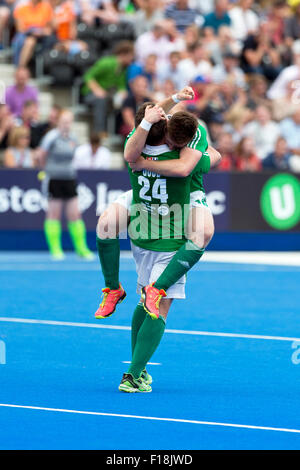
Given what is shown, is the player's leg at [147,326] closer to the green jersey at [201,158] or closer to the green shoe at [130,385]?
the green shoe at [130,385]

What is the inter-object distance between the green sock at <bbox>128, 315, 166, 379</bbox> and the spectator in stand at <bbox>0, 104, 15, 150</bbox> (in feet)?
39.0

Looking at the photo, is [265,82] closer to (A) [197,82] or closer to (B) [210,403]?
(A) [197,82]

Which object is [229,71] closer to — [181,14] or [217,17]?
[217,17]

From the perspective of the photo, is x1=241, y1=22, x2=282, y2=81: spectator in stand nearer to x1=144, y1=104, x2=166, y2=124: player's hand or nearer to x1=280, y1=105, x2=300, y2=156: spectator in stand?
x1=280, y1=105, x2=300, y2=156: spectator in stand

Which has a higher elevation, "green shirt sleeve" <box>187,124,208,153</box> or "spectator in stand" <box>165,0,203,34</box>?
"spectator in stand" <box>165,0,203,34</box>

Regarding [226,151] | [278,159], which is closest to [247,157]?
[226,151]

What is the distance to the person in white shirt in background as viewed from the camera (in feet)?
62.0

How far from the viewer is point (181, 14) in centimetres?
2262

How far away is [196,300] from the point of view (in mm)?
13383

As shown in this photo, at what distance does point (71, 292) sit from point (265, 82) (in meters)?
10.0

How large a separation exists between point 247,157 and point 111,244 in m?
11.9

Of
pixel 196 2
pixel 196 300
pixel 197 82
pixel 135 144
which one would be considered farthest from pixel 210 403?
pixel 196 2

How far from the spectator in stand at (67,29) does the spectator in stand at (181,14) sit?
215 centimetres

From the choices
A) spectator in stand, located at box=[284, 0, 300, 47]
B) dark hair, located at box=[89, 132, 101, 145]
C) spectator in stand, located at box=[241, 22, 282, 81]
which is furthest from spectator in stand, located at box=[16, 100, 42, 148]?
spectator in stand, located at box=[284, 0, 300, 47]
